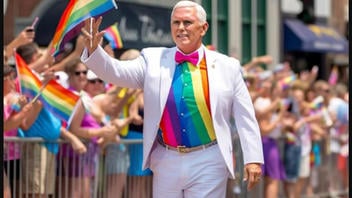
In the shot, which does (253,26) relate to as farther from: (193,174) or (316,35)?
(193,174)

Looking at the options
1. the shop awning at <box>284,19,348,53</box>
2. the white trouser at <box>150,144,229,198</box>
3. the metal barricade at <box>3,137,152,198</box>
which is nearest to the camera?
the white trouser at <box>150,144,229,198</box>

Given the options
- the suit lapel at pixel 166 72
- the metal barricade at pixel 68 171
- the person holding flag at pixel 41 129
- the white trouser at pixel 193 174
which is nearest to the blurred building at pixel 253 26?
the metal barricade at pixel 68 171

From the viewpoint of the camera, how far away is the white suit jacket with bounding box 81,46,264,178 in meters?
6.99

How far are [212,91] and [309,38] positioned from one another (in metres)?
20.0

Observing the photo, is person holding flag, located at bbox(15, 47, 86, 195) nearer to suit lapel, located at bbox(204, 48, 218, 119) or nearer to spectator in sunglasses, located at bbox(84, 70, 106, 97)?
spectator in sunglasses, located at bbox(84, 70, 106, 97)

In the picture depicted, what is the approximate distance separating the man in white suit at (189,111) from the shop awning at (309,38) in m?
19.4

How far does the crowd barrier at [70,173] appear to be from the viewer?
8.98 meters

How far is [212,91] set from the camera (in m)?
6.99

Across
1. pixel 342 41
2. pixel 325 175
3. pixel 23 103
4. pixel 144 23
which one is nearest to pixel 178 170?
pixel 23 103

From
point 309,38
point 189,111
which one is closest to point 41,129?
point 189,111

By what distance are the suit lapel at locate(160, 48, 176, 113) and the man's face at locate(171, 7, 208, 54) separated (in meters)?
0.12

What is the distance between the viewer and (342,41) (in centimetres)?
2902

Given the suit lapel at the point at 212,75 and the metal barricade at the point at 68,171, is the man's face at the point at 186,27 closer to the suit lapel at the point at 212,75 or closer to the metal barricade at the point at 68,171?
the suit lapel at the point at 212,75

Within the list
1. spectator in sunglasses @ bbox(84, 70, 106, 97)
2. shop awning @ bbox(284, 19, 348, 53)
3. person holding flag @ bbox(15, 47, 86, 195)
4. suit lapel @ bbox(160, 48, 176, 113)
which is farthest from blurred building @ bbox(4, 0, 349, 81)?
suit lapel @ bbox(160, 48, 176, 113)
